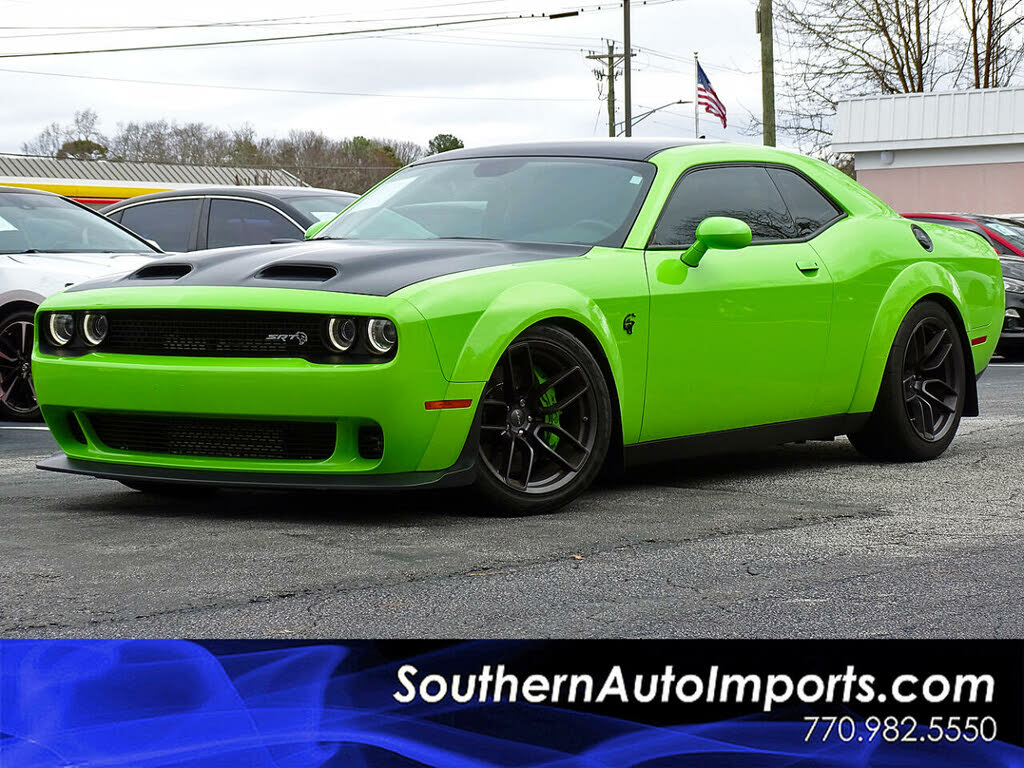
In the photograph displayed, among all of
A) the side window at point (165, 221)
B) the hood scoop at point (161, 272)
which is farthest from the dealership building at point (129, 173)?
the hood scoop at point (161, 272)

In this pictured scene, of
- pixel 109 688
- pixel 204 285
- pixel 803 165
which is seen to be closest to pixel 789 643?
pixel 109 688

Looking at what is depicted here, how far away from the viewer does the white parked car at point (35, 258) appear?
934 cm

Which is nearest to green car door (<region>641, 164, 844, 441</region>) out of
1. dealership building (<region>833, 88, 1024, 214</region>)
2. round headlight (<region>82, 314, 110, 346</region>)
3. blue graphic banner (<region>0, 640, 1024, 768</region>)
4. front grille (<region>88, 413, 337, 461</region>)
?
front grille (<region>88, 413, 337, 461</region>)

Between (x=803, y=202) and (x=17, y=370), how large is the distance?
16.1 feet

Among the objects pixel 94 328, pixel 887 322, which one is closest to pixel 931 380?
pixel 887 322

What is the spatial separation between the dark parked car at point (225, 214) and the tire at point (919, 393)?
18.6 ft

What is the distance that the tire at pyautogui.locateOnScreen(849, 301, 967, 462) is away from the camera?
702 centimetres

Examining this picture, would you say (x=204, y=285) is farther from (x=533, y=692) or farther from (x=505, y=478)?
(x=533, y=692)

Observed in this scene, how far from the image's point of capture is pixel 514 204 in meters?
6.28

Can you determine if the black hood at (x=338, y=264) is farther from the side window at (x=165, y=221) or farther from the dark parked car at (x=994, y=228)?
the dark parked car at (x=994, y=228)

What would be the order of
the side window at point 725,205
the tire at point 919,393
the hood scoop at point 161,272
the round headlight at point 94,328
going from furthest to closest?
1. the tire at point 919,393
2. the side window at point 725,205
3. the hood scoop at point 161,272
4. the round headlight at point 94,328

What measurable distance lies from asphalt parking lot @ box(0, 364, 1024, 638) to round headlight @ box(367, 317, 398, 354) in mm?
597

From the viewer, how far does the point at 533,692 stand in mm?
1854

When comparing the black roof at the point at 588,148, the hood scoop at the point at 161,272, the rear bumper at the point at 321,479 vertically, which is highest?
the black roof at the point at 588,148
